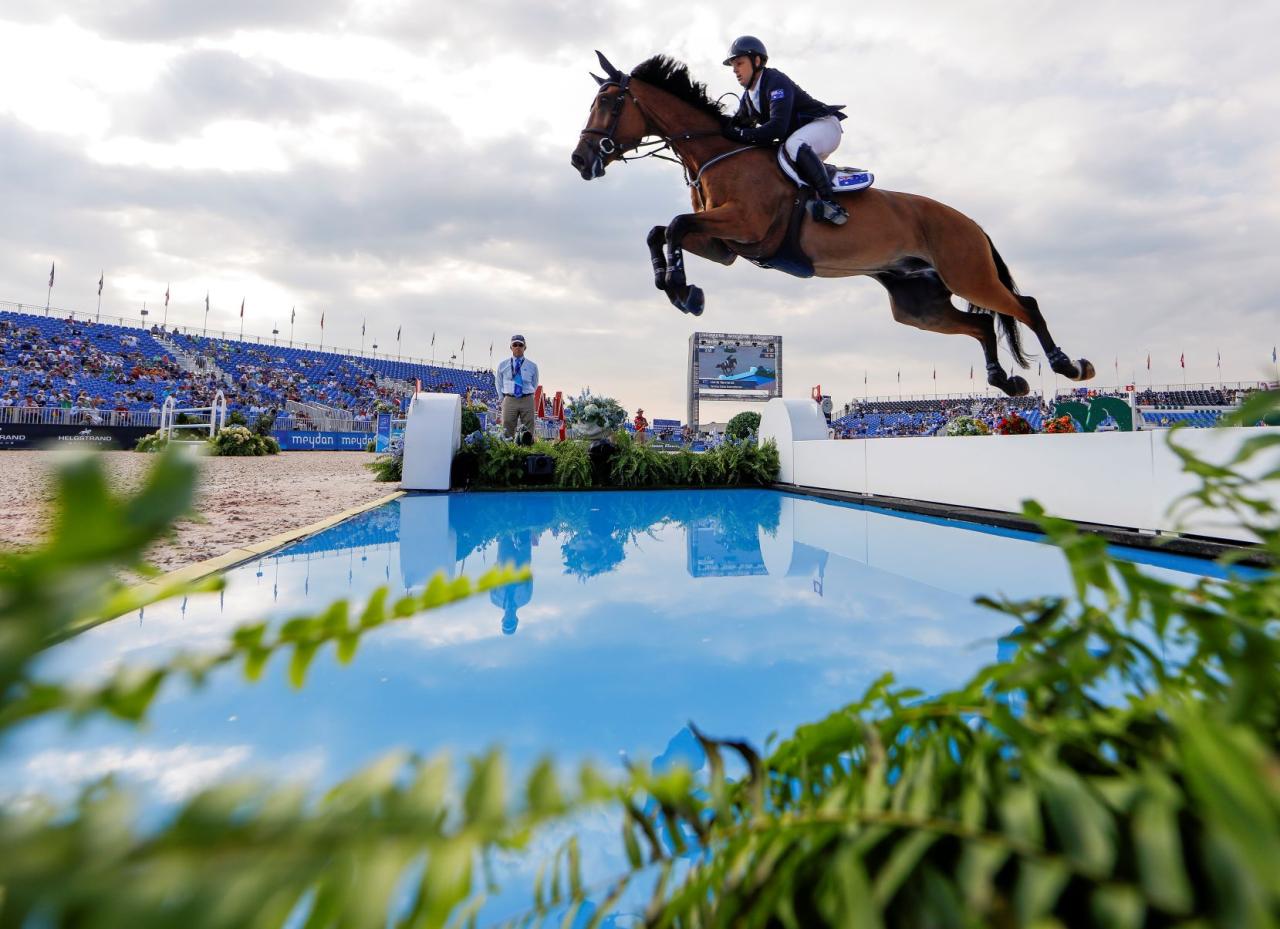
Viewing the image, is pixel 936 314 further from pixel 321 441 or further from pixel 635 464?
pixel 321 441

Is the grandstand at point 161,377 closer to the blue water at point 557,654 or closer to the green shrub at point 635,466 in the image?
the green shrub at point 635,466

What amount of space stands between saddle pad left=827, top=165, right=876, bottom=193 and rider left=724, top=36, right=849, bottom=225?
0.10 meters

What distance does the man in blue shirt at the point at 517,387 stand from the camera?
8352 millimetres

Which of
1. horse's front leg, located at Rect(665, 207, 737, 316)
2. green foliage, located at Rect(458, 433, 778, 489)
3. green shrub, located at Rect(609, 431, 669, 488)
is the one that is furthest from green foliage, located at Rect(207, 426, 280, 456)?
horse's front leg, located at Rect(665, 207, 737, 316)

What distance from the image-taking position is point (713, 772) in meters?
0.36

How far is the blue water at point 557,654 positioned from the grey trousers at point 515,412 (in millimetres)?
4982

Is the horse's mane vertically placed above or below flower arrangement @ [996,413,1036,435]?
above

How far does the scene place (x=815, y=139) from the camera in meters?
4.35

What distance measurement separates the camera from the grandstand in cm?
2195

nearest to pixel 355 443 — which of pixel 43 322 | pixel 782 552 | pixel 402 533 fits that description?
pixel 43 322

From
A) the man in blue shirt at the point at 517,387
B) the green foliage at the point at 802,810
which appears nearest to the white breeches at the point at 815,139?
the green foliage at the point at 802,810

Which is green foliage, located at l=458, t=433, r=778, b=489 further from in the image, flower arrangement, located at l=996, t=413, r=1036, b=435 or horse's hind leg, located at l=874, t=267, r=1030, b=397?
horse's hind leg, located at l=874, t=267, r=1030, b=397

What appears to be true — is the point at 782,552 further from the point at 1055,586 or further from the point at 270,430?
the point at 270,430

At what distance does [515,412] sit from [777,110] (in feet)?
18.7
